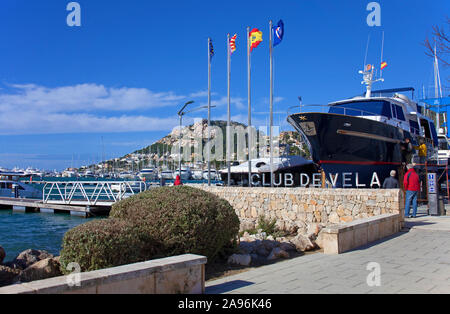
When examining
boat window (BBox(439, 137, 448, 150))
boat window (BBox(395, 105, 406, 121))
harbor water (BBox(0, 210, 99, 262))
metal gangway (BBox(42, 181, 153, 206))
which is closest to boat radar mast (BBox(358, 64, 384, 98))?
boat window (BBox(395, 105, 406, 121))

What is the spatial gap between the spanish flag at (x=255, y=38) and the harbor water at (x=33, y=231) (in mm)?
14425

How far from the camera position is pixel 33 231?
2238cm

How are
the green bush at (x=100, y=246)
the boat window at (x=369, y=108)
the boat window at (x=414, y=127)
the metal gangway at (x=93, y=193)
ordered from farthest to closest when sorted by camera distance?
the metal gangway at (x=93, y=193), the boat window at (x=414, y=127), the boat window at (x=369, y=108), the green bush at (x=100, y=246)

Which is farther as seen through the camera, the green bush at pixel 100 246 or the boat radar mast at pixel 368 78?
the boat radar mast at pixel 368 78

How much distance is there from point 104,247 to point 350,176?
16977 mm

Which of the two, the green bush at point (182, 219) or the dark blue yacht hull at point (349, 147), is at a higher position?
the dark blue yacht hull at point (349, 147)

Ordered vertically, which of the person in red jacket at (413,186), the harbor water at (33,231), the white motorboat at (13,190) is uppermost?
the person in red jacket at (413,186)

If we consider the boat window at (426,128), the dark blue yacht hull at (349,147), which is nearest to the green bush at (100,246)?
the dark blue yacht hull at (349,147)

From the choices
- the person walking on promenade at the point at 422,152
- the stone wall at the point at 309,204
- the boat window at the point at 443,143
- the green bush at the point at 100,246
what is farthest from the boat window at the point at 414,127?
the green bush at the point at 100,246

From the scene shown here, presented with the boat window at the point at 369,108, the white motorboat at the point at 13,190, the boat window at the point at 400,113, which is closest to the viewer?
the boat window at the point at 369,108

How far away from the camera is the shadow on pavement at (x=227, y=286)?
5.85 m

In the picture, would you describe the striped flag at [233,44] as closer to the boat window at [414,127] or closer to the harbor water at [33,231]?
the boat window at [414,127]

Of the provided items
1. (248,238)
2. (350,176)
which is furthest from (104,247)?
(350,176)

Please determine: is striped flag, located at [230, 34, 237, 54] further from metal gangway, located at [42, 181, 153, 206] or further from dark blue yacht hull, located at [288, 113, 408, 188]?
metal gangway, located at [42, 181, 153, 206]
